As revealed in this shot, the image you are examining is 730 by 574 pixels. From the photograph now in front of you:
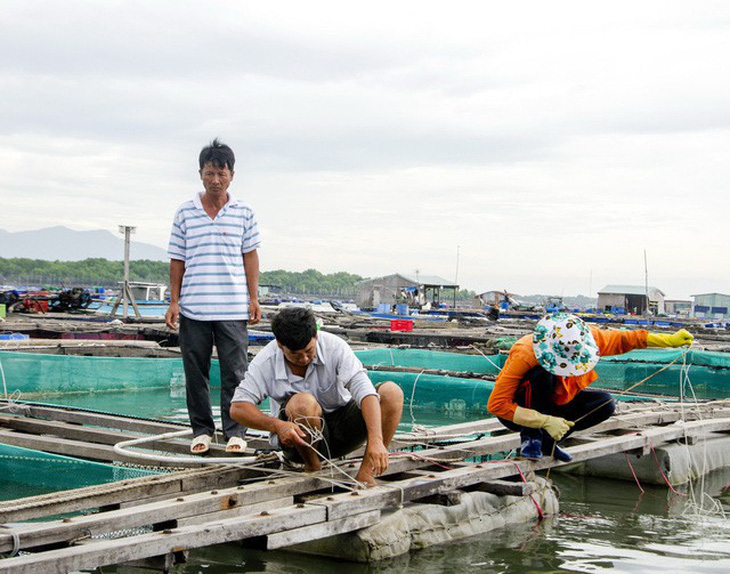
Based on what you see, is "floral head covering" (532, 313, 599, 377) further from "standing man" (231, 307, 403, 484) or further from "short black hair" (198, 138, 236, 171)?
"short black hair" (198, 138, 236, 171)

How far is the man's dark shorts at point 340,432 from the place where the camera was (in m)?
4.12

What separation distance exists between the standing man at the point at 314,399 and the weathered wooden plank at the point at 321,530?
230 mm

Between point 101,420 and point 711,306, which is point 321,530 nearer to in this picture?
point 101,420

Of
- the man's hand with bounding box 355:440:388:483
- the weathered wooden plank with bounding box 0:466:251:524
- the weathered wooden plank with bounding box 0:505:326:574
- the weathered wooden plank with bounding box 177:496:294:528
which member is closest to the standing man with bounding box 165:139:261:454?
the weathered wooden plank with bounding box 0:466:251:524

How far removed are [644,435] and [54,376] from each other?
22.6 feet

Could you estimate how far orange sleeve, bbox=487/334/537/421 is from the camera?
4797mm

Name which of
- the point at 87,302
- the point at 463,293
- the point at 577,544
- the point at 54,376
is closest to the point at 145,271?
the point at 463,293

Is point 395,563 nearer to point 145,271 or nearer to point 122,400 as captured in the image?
point 122,400

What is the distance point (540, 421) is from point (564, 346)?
0.55 metres

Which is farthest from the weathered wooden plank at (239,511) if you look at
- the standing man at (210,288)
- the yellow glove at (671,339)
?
the yellow glove at (671,339)

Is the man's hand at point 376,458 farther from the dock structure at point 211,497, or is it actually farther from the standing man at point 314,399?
the dock structure at point 211,497

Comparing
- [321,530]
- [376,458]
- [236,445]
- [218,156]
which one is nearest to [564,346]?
[376,458]

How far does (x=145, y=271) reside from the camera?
105 m

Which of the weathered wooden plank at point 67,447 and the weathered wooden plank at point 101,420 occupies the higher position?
the weathered wooden plank at point 101,420
